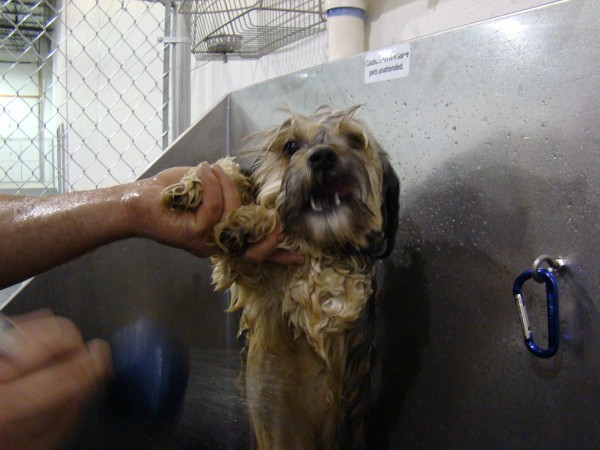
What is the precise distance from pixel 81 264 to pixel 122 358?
22 centimetres

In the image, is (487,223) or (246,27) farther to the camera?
(246,27)

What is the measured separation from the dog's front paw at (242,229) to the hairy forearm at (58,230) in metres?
0.13

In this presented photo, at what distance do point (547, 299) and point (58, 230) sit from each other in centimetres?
62

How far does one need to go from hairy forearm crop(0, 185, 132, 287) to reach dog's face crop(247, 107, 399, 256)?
0.20 metres

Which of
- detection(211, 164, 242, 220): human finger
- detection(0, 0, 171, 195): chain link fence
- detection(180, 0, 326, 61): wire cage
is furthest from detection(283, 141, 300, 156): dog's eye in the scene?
detection(0, 0, 171, 195): chain link fence

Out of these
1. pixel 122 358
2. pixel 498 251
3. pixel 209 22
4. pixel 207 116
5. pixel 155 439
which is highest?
pixel 209 22

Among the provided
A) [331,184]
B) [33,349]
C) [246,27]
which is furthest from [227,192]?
[246,27]

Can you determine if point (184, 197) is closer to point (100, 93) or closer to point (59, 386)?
point (59, 386)

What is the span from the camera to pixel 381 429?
3.31 feet

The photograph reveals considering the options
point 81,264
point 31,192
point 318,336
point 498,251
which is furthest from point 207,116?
point 31,192

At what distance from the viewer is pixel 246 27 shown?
1889mm

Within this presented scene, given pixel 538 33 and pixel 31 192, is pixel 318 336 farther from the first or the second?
pixel 31 192

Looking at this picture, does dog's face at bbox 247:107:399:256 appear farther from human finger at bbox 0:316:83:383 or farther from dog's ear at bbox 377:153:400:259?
human finger at bbox 0:316:83:383

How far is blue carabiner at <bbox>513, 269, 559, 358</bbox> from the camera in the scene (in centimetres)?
71
